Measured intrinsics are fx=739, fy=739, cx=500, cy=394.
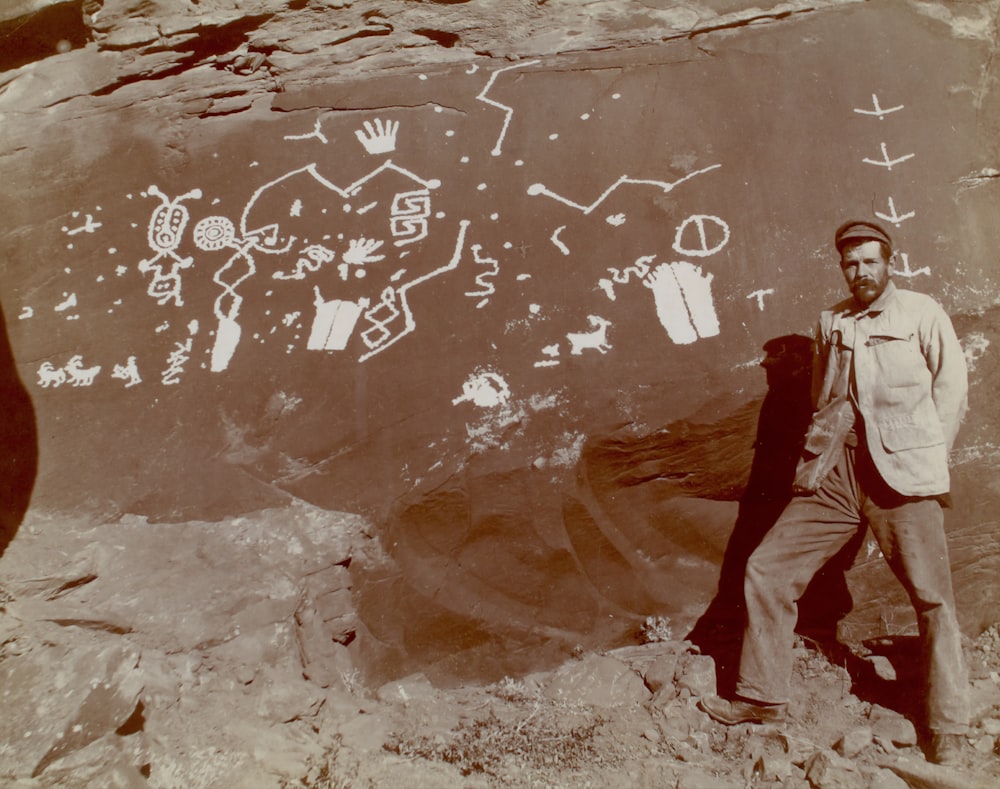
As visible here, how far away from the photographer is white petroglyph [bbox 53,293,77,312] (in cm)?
368

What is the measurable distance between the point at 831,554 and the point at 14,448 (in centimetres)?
360

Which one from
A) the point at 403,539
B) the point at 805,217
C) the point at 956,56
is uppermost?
the point at 956,56

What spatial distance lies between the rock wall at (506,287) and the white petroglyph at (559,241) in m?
0.02

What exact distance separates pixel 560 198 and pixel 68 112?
2880 mm

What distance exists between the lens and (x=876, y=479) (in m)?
2.69

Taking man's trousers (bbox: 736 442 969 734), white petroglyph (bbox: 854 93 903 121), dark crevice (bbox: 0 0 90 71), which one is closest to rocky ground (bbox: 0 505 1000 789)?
man's trousers (bbox: 736 442 969 734)

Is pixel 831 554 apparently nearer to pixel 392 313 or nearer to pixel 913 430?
pixel 913 430

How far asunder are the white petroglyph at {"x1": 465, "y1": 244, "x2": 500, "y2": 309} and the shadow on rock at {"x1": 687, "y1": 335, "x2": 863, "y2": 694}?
1.24 meters

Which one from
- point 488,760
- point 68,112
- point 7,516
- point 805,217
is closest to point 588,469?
point 488,760

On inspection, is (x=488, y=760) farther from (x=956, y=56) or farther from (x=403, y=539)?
(x=956, y=56)

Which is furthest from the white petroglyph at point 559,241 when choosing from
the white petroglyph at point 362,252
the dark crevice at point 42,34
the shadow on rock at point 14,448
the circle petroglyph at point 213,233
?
the dark crevice at point 42,34

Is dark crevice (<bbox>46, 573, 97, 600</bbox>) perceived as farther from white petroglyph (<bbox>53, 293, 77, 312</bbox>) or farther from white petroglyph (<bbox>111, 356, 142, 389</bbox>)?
white petroglyph (<bbox>53, 293, 77, 312</bbox>)

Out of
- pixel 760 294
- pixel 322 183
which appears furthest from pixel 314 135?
pixel 760 294

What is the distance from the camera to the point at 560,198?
3.52 meters
